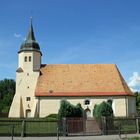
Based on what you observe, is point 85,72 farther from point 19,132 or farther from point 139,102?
point 139,102

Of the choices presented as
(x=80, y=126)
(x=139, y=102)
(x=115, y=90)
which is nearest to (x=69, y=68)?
(x=115, y=90)

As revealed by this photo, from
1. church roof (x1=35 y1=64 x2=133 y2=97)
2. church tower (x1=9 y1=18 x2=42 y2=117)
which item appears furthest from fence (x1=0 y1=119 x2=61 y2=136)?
church tower (x1=9 y1=18 x2=42 y2=117)

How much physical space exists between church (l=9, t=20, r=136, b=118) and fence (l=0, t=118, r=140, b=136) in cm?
2692

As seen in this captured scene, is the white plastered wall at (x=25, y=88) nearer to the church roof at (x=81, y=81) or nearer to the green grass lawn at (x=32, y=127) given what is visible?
the church roof at (x=81, y=81)

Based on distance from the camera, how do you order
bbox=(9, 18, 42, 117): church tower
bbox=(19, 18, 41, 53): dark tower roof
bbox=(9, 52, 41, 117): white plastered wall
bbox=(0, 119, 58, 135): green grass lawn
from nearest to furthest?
bbox=(0, 119, 58, 135): green grass lawn
bbox=(9, 52, 41, 117): white plastered wall
bbox=(9, 18, 42, 117): church tower
bbox=(19, 18, 41, 53): dark tower roof

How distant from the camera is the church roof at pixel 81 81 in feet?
174

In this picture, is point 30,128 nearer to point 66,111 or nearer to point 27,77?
point 66,111

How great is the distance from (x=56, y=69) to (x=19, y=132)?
34.5m

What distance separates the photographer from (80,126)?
2520 cm

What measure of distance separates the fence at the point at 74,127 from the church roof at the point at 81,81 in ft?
88.3

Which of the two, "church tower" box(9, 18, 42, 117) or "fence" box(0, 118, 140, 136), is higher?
"church tower" box(9, 18, 42, 117)

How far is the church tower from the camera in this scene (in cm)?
Answer: 5491

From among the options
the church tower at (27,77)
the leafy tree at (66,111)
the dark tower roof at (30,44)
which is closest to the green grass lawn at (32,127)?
the leafy tree at (66,111)

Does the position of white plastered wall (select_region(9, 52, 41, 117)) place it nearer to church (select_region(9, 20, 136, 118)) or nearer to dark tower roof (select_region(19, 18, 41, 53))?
church (select_region(9, 20, 136, 118))
